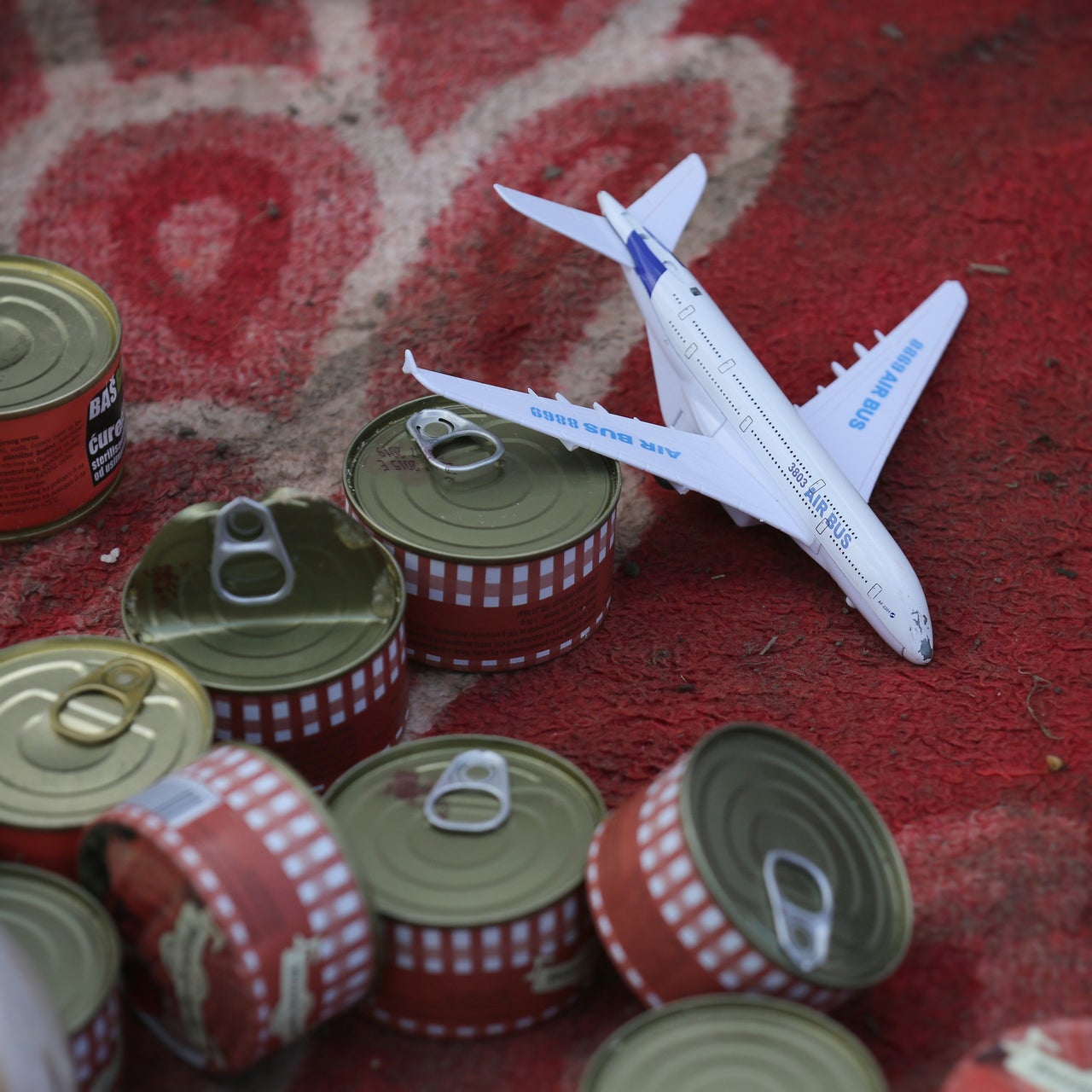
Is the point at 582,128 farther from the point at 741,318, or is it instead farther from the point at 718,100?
the point at 741,318

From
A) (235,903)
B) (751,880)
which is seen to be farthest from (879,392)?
(235,903)

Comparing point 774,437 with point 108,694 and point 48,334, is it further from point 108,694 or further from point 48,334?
point 48,334

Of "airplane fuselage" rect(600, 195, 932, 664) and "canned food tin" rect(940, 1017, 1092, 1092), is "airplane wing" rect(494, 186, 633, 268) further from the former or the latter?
"canned food tin" rect(940, 1017, 1092, 1092)

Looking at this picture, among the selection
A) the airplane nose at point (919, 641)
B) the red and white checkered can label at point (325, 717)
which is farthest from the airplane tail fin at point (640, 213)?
the red and white checkered can label at point (325, 717)

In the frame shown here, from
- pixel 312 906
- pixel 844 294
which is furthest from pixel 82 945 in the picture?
pixel 844 294

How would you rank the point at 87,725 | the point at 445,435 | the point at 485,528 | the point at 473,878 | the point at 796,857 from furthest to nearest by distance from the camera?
the point at 445,435 → the point at 485,528 → the point at 87,725 → the point at 473,878 → the point at 796,857

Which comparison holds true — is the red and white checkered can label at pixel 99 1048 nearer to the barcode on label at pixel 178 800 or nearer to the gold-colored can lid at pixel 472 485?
the barcode on label at pixel 178 800
